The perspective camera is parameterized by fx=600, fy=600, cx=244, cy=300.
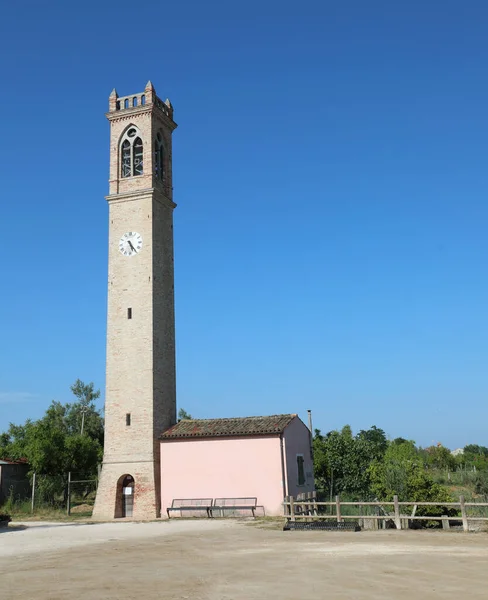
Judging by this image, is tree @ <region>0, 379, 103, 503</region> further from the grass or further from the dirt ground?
the dirt ground

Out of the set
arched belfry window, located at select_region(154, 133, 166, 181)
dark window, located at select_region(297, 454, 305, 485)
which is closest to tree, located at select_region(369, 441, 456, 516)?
dark window, located at select_region(297, 454, 305, 485)

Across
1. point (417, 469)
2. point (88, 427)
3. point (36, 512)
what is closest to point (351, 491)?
point (417, 469)

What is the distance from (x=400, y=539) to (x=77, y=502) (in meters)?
23.3

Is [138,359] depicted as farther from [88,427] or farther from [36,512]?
[88,427]

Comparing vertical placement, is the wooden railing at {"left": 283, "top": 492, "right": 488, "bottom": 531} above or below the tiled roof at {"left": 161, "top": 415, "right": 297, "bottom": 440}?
below

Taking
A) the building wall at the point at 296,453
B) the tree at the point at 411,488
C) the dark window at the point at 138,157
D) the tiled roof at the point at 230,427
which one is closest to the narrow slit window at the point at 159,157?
the dark window at the point at 138,157

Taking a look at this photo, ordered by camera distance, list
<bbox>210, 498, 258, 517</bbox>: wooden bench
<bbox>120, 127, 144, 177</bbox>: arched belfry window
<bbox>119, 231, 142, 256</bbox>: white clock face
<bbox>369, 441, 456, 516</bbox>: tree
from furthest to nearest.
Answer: <bbox>120, 127, 144, 177</bbox>: arched belfry window < <bbox>119, 231, 142, 256</bbox>: white clock face < <bbox>210, 498, 258, 517</bbox>: wooden bench < <bbox>369, 441, 456, 516</bbox>: tree

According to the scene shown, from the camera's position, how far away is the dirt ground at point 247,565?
9781mm

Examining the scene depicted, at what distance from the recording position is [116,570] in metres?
12.2

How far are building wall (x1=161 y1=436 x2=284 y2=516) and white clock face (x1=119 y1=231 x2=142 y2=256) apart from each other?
9.02m

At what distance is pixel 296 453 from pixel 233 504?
12.1 feet

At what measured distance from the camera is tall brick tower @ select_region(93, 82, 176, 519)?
26281mm

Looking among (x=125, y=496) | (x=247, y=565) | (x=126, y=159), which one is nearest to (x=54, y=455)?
(x=125, y=496)

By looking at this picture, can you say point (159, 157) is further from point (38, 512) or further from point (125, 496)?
point (38, 512)
